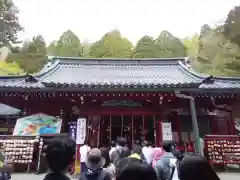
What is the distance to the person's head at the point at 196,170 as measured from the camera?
188 cm

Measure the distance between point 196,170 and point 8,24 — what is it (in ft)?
112

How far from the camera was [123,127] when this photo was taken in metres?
11.4

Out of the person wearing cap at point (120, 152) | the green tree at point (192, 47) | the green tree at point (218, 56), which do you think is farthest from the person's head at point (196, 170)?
the green tree at point (192, 47)

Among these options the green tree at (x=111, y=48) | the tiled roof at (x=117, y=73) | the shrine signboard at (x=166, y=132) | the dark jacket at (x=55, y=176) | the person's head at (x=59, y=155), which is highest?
the green tree at (x=111, y=48)

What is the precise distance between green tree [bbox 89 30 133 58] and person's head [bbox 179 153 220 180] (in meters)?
30.8

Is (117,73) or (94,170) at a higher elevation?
(117,73)

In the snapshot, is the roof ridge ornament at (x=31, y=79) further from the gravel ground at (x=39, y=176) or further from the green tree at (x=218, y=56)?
the green tree at (x=218, y=56)

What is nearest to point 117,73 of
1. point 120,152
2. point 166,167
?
point 120,152

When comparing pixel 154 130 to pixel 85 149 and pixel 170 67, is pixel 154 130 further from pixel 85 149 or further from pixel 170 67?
pixel 170 67

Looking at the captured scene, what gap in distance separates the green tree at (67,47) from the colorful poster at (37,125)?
2432 centimetres

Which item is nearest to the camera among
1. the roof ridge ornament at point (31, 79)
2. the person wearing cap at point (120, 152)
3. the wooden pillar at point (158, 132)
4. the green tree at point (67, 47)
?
the person wearing cap at point (120, 152)

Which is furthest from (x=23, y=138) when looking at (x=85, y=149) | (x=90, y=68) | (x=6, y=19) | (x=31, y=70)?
(x=6, y=19)

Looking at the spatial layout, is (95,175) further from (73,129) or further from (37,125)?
(37,125)

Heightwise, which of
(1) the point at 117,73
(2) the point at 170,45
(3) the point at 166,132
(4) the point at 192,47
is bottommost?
(3) the point at 166,132
